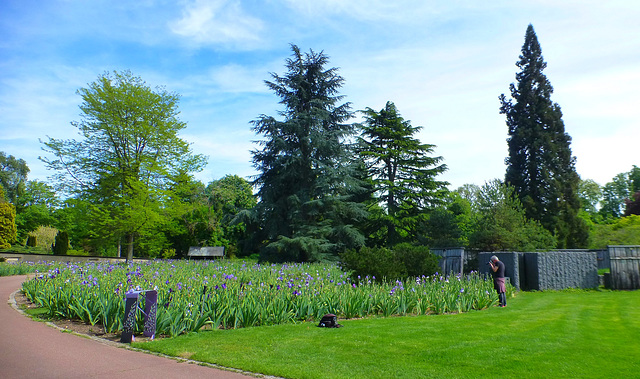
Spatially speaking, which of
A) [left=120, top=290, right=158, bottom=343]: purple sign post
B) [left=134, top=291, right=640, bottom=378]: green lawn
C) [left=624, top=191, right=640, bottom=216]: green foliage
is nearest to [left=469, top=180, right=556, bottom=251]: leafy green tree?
[left=134, top=291, right=640, bottom=378]: green lawn

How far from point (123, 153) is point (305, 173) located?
10881 mm

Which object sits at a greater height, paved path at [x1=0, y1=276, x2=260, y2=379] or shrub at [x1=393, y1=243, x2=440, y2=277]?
shrub at [x1=393, y1=243, x2=440, y2=277]

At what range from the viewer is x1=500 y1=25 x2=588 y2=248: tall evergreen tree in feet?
110

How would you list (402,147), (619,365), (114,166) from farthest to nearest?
(402,147)
(114,166)
(619,365)

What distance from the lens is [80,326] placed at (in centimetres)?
784

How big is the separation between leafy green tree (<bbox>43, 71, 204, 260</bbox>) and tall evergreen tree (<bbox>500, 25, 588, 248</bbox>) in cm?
2712

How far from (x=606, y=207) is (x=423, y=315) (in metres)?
67.2

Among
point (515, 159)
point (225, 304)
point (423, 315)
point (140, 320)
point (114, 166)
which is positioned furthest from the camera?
point (515, 159)

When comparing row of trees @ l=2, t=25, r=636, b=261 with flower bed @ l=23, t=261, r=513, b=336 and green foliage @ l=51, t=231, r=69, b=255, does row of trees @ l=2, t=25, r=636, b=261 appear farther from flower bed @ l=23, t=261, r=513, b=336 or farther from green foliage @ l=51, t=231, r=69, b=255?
flower bed @ l=23, t=261, r=513, b=336

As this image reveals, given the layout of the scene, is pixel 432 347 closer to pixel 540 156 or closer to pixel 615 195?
pixel 540 156

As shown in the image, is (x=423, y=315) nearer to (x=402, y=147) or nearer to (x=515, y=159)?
(x=402, y=147)

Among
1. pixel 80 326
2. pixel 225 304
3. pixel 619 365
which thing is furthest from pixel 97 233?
pixel 619 365

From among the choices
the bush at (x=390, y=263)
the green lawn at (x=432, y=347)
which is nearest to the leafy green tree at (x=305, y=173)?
the bush at (x=390, y=263)

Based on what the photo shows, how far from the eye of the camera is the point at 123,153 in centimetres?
2431
